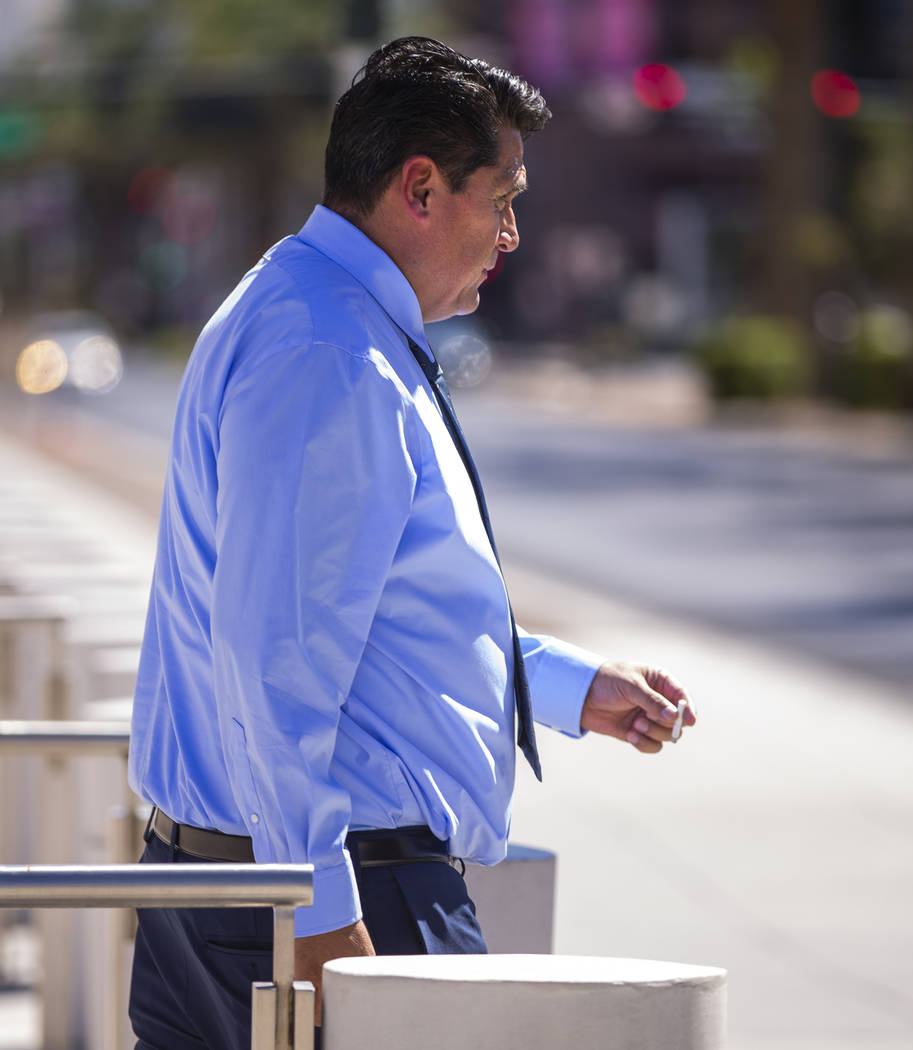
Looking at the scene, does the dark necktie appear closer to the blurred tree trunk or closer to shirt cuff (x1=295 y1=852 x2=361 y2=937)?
shirt cuff (x1=295 y1=852 x2=361 y2=937)

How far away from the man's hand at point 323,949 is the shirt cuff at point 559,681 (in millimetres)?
567

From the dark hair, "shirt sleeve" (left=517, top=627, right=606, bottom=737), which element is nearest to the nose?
the dark hair

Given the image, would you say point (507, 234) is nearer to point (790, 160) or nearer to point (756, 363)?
point (756, 363)

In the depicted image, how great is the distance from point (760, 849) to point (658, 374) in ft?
148

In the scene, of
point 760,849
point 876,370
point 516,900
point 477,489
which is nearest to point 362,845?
point 477,489

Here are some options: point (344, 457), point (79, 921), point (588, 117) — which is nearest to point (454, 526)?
point (344, 457)

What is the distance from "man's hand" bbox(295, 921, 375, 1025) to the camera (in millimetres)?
2256

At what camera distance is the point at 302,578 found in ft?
7.34

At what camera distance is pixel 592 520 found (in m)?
19.1

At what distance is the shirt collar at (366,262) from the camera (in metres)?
2.41

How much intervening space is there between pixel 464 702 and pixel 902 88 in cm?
3477

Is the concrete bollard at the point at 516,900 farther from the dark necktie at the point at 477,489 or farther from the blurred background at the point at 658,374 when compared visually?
the blurred background at the point at 658,374

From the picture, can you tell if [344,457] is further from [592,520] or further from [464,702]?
[592,520]

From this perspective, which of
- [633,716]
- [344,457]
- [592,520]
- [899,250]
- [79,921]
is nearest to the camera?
[344,457]
